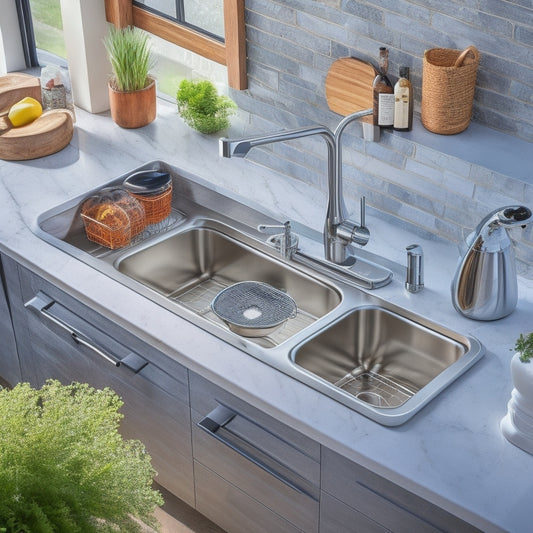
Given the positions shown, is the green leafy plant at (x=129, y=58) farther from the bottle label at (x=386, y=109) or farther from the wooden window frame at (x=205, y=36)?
the bottle label at (x=386, y=109)

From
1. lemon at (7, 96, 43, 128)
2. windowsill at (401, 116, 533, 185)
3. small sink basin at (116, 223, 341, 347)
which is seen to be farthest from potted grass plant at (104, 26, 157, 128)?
windowsill at (401, 116, 533, 185)

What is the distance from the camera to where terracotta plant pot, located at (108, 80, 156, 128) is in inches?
138

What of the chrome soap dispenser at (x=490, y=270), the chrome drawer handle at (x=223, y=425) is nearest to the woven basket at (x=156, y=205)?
the chrome drawer handle at (x=223, y=425)

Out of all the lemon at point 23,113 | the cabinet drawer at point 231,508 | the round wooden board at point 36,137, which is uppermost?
the lemon at point 23,113

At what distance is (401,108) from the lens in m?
2.82

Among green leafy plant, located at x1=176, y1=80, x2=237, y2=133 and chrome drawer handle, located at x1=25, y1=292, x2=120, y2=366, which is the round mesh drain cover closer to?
chrome drawer handle, located at x1=25, y1=292, x2=120, y2=366

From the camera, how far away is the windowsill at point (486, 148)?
263cm

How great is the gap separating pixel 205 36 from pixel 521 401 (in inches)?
76.2

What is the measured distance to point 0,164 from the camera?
341cm

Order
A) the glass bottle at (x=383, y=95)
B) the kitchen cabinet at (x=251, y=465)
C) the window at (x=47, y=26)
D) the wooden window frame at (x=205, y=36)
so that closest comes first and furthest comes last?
1. the kitchen cabinet at (x=251, y=465)
2. the glass bottle at (x=383, y=95)
3. the wooden window frame at (x=205, y=36)
4. the window at (x=47, y=26)

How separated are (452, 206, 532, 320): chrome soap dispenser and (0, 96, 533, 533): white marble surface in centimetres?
5

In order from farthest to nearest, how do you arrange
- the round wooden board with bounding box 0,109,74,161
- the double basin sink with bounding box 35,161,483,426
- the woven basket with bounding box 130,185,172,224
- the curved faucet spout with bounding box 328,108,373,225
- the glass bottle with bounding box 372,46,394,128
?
the round wooden board with bounding box 0,109,74,161 < the woven basket with bounding box 130,185,172,224 < the glass bottle with bounding box 372,46,394,128 < the curved faucet spout with bounding box 328,108,373,225 < the double basin sink with bounding box 35,161,483,426

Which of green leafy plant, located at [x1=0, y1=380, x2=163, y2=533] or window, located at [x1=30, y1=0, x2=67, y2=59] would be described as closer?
green leafy plant, located at [x1=0, y1=380, x2=163, y2=533]

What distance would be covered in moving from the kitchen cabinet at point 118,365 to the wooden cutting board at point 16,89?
0.91 meters
